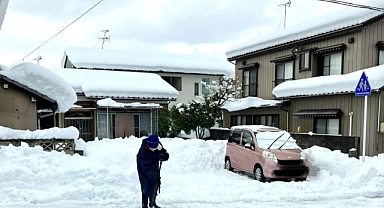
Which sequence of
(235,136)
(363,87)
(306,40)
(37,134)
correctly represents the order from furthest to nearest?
(306,40) < (235,136) < (37,134) < (363,87)

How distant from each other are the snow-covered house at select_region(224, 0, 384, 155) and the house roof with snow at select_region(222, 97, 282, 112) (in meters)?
0.49

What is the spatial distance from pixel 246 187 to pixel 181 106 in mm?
9899

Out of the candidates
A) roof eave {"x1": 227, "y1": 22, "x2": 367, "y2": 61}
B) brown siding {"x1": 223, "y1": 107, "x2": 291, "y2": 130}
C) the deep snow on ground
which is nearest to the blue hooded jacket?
the deep snow on ground

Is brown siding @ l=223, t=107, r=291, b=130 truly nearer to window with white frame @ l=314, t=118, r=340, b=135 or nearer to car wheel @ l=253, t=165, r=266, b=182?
window with white frame @ l=314, t=118, r=340, b=135

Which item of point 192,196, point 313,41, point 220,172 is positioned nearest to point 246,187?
point 192,196

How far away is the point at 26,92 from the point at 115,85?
7896mm

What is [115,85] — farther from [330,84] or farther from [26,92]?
[330,84]

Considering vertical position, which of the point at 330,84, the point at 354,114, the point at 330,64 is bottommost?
the point at 354,114

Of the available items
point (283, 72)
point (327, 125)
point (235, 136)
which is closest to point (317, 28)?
point (283, 72)

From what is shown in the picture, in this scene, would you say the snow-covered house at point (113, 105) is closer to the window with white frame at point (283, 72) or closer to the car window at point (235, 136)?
the window with white frame at point (283, 72)

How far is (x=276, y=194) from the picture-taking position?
288 inches

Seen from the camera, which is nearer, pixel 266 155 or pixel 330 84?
pixel 266 155

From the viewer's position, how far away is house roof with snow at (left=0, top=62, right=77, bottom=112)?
1191 centimetres

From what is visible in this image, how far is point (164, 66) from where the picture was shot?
26.5 metres
